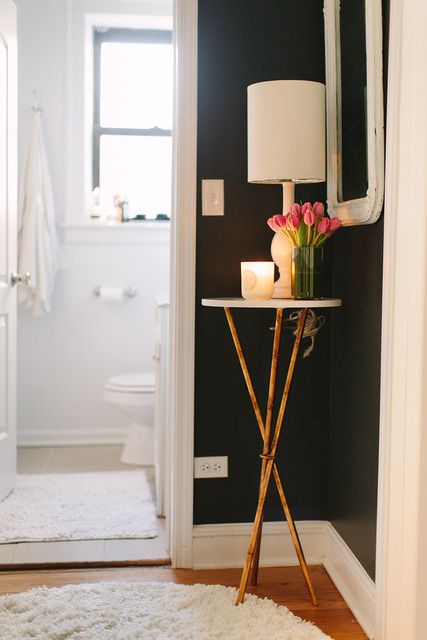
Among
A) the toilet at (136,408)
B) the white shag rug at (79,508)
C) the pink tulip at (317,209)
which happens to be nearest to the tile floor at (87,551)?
the white shag rug at (79,508)

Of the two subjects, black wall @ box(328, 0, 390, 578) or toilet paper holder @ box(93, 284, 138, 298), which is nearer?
black wall @ box(328, 0, 390, 578)

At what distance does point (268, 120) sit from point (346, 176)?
314 mm

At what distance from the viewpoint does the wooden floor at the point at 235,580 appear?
2727mm

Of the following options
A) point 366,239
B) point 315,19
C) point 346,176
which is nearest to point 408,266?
point 366,239

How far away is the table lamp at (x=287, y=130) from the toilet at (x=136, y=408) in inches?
73.8

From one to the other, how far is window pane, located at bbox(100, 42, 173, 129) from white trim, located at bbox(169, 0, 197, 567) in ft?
7.07

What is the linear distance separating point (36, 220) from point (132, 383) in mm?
1057

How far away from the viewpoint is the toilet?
14.2 ft

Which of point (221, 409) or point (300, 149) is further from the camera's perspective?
point (221, 409)

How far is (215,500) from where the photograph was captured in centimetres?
309

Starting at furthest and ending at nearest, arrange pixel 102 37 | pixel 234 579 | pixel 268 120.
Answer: pixel 102 37, pixel 234 579, pixel 268 120

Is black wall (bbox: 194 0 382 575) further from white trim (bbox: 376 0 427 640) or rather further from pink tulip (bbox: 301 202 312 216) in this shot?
white trim (bbox: 376 0 427 640)

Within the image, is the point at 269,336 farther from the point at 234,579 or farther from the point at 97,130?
the point at 97,130


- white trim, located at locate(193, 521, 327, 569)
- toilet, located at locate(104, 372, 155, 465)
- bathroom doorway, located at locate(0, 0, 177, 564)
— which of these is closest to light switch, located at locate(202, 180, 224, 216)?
white trim, located at locate(193, 521, 327, 569)
